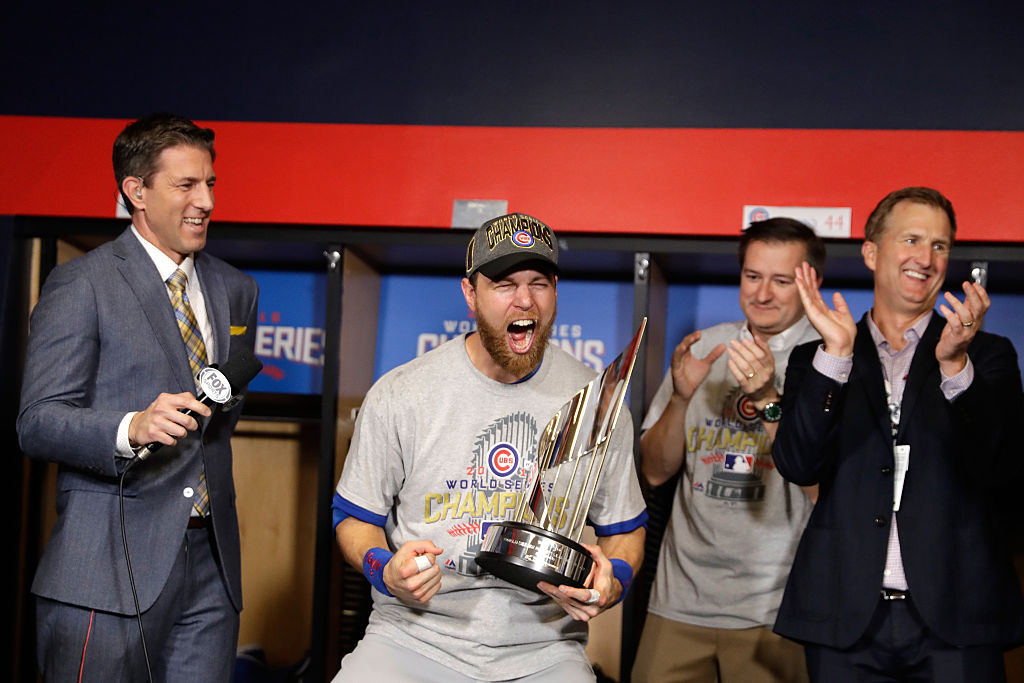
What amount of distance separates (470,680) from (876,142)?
5.42 ft

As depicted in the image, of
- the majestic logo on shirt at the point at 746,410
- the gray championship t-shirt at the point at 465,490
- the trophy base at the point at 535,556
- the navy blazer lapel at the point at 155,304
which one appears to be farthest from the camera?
the majestic logo on shirt at the point at 746,410

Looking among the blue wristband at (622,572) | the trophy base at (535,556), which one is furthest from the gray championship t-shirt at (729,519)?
the trophy base at (535,556)

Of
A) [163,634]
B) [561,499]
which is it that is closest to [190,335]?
[163,634]

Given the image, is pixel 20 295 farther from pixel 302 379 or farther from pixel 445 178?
pixel 445 178

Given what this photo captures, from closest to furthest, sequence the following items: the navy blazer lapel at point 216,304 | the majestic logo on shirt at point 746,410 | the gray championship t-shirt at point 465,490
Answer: the gray championship t-shirt at point 465,490
the navy blazer lapel at point 216,304
the majestic logo on shirt at point 746,410

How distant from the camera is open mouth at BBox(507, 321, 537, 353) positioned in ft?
6.11

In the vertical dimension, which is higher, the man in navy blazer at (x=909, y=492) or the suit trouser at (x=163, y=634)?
the man in navy blazer at (x=909, y=492)

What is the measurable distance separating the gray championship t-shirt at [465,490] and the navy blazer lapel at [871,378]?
478 mm

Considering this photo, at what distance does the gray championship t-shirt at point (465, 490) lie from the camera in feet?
5.91

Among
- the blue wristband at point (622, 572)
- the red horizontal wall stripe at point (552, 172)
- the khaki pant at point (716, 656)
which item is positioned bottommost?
the khaki pant at point (716, 656)

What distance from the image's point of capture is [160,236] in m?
2.04

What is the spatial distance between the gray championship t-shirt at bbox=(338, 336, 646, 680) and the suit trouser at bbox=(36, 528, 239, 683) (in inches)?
14.6

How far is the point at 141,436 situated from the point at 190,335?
33 cm

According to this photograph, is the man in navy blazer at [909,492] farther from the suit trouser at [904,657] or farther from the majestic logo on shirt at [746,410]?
the majestic logo on shirt at [746,410]
